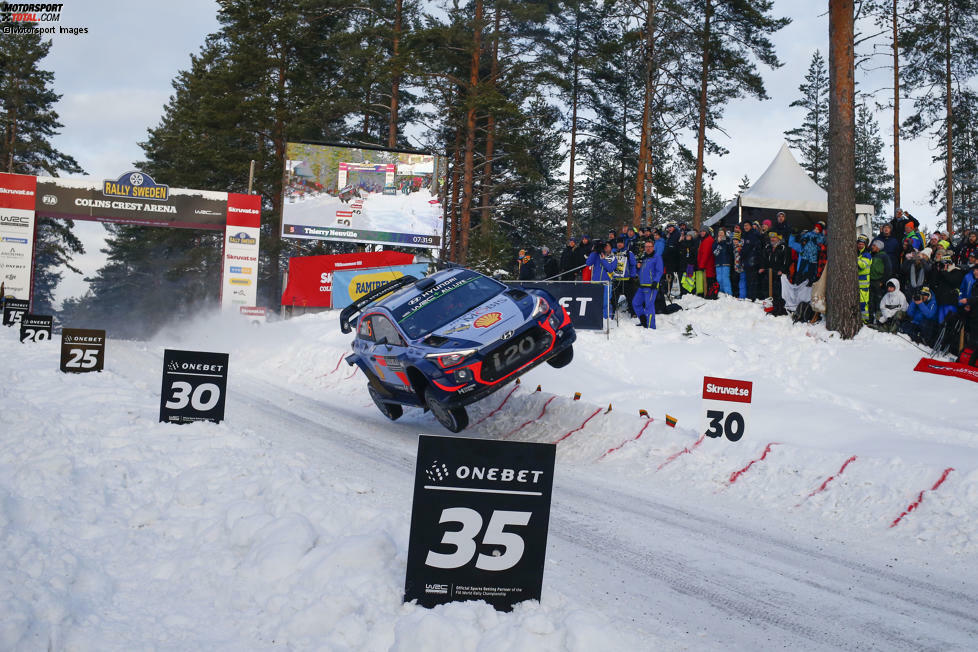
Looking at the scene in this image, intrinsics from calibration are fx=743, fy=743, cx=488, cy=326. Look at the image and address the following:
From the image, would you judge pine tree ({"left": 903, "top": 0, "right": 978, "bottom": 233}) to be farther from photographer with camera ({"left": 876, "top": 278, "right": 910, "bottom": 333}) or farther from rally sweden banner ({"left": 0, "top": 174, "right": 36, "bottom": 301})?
rally sweden banner ({"left": 0, "top": 174, "right": 36, "bottom": 301})

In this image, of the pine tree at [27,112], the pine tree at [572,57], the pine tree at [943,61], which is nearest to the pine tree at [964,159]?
the pine tree at [943,61]

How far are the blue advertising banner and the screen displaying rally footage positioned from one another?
3848 mm

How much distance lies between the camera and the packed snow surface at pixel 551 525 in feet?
11.9

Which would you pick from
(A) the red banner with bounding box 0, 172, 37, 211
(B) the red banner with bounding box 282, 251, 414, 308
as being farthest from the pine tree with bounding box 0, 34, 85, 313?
(B) the red banner with bounding box 282, 251, 414, 308

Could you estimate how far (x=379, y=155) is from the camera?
26.4 metres

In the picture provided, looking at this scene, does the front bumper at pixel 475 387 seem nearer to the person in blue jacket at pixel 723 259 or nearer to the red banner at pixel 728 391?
the red banner at pixel 728 391

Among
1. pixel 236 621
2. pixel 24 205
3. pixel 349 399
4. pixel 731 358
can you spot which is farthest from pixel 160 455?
pixel 24 205

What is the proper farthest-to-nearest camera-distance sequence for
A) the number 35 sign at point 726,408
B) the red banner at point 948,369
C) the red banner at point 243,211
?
the red banner at point 243,211, the red banner at point 948,369, the number 35 sign at point 726,408

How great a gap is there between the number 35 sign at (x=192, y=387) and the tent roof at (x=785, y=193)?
16553 mm

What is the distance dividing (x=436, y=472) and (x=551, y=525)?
7.25 ft

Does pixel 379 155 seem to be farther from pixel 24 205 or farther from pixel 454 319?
pixel 454 319

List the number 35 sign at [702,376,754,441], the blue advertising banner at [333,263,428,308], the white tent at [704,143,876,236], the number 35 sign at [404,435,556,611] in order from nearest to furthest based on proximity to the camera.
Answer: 1. the number 35 sign at [404,435,556,611]
2. the number 35 sign at [702,376,754,441]
3. the white tent at [704,143,876,236]
4. the blue advertising banner at [333,263,428,308]

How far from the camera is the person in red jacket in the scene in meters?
16.2

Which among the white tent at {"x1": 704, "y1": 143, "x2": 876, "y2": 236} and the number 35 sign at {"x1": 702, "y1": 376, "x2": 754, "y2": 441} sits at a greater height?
the white tent at {"x1": 704, "y1": 143, "x2": 876, "y2": 236}
